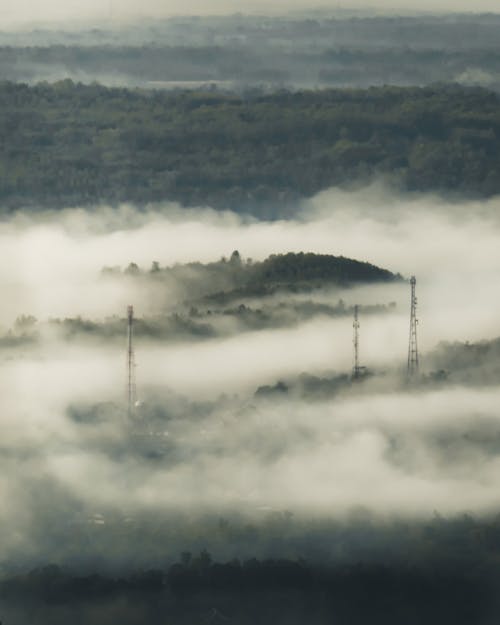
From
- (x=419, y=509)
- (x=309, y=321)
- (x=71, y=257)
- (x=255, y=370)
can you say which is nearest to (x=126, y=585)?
(x=419, y=509)

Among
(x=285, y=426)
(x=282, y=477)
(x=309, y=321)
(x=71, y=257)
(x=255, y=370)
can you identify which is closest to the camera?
(x=282, y=477)

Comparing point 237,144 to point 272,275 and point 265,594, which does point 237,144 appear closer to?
point 272,275

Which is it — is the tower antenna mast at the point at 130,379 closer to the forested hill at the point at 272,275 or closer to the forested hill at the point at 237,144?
the forested hill at the point at 272,275

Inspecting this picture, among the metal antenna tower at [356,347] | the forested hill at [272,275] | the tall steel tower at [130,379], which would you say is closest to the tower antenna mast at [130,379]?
the tall steel tower at [130,379]

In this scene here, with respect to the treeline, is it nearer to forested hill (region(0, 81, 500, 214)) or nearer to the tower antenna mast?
the tower antenna mast

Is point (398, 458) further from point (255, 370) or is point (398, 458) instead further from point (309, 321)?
point (309, 321)

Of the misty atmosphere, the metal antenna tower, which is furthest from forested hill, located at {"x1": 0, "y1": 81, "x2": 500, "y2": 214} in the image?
the metal antenna tower
